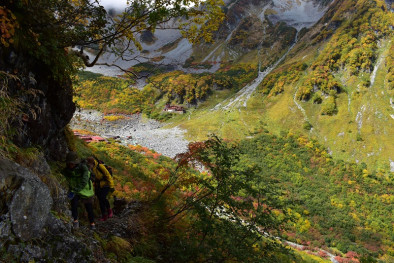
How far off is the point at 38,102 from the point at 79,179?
7.83 feet

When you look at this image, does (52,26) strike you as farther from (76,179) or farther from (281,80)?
(281,80)

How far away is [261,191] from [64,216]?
513cm

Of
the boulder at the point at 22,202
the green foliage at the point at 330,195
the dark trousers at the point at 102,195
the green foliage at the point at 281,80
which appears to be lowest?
the green foliage at the point at 330,195

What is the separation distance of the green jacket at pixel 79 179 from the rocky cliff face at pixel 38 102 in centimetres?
116

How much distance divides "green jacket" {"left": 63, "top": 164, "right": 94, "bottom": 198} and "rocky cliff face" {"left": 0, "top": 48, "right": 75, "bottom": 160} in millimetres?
1155

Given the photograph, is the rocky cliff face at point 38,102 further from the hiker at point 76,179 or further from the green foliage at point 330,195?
the green foliage at point 330,195

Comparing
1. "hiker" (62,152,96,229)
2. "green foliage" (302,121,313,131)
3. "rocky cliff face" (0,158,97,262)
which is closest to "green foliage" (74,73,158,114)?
"green foliage" (302,121,313,131)

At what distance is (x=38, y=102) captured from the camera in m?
5.57

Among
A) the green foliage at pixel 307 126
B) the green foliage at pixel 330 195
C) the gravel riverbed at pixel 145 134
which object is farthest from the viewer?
the gravel riverbed at pixel 145 134

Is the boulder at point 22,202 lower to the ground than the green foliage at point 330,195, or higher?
higher

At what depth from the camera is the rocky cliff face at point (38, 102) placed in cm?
450

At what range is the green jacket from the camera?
189 inches

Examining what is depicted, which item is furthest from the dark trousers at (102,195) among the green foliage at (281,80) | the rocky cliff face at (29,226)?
the green foliage at (281,80)

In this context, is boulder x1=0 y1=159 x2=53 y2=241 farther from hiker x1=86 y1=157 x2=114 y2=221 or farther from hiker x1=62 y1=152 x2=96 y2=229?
hiker x1=86 y1=157 x2=114 y2=221
